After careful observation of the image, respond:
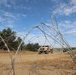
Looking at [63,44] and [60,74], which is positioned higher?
[63,44]

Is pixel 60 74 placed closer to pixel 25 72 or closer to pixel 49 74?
pixel 49 74

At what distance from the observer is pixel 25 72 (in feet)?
32.8

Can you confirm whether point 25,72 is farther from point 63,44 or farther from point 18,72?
point 63,44

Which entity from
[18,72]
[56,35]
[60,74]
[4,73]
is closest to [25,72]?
[18,72]

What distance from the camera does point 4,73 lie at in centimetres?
983

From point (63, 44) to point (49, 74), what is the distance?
4.42 meters

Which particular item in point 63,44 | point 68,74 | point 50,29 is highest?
point 50,29

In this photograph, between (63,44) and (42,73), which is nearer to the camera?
(63,44)

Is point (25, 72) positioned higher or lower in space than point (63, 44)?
lower

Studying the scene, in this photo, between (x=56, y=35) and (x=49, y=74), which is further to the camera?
(x=49, y=74)

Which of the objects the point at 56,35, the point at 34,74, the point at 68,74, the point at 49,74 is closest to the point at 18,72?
the point at 34,74

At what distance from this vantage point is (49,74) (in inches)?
383

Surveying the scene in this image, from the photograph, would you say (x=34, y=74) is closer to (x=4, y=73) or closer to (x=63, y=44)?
(x=4, y=73)

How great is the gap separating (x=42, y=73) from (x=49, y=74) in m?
0.35
